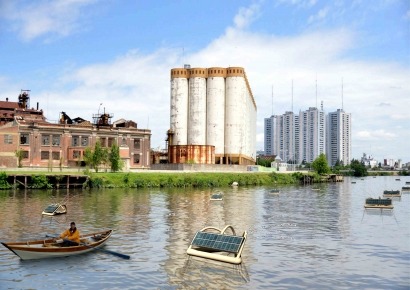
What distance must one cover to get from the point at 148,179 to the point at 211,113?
51723 millimetres

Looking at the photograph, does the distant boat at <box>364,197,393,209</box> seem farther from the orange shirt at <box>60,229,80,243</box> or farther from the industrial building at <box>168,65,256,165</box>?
the industrial building at <box>168,65,256,165</box>

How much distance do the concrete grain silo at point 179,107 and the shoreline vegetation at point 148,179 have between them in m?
31.4

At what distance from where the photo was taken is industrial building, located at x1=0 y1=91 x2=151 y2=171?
98000mm

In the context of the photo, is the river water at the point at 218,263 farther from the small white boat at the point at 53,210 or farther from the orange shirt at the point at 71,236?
the orange shirt at the point at 71,236

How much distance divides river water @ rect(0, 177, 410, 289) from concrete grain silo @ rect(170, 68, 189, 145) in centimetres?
9101

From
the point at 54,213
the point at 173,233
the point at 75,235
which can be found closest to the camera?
the point at 75,235

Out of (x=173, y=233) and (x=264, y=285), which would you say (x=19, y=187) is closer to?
(x=173, y=233)

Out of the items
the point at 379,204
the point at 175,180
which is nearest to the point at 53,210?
the point at 379,204

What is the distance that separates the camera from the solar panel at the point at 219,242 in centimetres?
2350

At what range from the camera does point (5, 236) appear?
32.6m

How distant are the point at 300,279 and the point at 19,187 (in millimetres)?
69161

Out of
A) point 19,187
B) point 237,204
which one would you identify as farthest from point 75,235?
point 19,187

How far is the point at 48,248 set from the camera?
2523 cm

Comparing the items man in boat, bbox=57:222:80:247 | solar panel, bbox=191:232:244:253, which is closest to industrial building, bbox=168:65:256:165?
man in boat, bbox=57:222:80:247
